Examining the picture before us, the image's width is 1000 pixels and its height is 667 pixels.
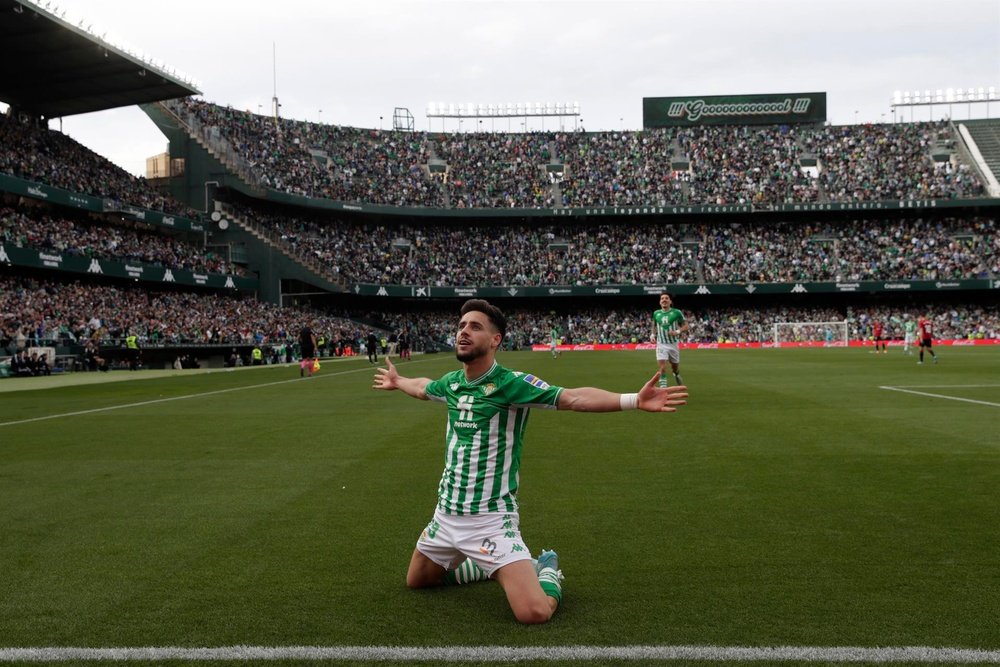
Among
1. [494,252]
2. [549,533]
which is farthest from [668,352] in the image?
[494,252]

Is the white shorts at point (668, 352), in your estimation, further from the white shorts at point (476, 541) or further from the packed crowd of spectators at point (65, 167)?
the packed crowd of spectators at point (65, 167)

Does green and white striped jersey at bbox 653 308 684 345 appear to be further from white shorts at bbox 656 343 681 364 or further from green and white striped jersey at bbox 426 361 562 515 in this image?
green and white striped jersey at bbox 426 361 562 515

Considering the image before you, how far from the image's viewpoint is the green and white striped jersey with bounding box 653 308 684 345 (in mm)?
18328

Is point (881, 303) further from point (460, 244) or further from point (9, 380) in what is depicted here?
point (9, 380)

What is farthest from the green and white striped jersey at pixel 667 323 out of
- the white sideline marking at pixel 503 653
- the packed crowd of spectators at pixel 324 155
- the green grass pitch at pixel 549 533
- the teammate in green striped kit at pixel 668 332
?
the packed crowd of spectators at pixel 324 155

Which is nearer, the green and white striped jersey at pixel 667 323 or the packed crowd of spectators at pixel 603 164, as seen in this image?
the green and white striped jersey at pixel 667 323

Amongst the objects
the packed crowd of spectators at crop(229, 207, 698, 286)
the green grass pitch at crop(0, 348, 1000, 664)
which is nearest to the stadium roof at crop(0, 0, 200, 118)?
the packed crowd of spectators at crop(229, 207, 698, 286)

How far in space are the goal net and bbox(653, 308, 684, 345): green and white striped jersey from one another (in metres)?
45.7

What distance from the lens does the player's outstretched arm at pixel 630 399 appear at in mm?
4508

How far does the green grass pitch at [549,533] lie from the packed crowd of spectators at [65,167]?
36410mm

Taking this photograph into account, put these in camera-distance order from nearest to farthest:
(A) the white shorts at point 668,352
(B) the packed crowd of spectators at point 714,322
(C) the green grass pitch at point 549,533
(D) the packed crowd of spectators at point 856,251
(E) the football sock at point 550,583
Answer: (C) the green grass pitch at point 549,533, (E) the football sock at point 550,583, (A) the white shorts at point 668,352, (B) the packed crowd of spectators at point 714,322, (D) the packed crowd of spectators at point 856,251

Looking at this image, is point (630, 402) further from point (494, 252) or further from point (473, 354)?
point (494, 252)

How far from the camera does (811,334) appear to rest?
203ft

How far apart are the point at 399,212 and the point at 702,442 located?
59.8 metres
